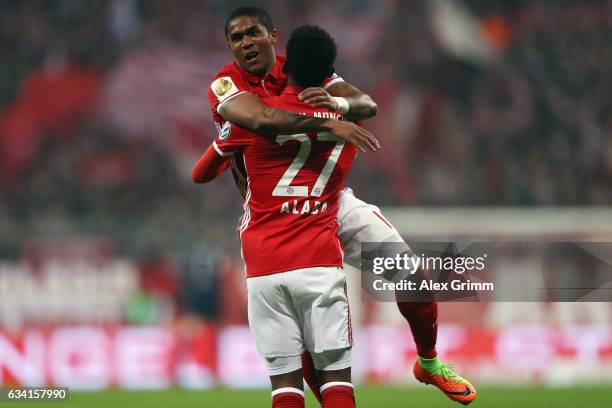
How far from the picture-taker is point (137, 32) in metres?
17.0

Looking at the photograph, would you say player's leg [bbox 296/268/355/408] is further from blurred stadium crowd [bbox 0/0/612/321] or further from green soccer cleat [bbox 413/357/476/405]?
blurred stadium crowd [bbox 0/0/612/321]

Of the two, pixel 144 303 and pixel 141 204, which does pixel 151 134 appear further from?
pixel 144 303

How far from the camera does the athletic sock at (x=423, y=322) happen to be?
5.11m

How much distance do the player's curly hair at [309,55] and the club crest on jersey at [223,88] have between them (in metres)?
0.24

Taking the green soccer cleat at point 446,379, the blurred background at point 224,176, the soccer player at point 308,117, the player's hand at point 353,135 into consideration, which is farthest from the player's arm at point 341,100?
the blurred background at point 224,176

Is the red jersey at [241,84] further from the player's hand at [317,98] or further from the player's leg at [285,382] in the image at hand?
the player's leg at [285,382]

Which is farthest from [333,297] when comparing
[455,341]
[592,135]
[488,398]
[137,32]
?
[137,32]

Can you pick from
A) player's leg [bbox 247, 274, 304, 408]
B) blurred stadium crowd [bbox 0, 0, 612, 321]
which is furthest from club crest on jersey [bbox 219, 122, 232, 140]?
blurred stadium crowd [bbox 0, 0, 612, 321]

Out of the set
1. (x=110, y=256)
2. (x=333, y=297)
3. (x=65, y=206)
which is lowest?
(x=333, y=297)

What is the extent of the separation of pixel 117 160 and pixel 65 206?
1.13 metres

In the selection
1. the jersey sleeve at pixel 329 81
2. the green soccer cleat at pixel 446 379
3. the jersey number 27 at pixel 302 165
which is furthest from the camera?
the green soccer cleat at pixel 446 379

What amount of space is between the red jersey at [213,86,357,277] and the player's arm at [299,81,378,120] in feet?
0.16

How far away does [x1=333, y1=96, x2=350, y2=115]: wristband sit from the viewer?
14.9ft

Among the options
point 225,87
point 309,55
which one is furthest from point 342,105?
point 225,87
